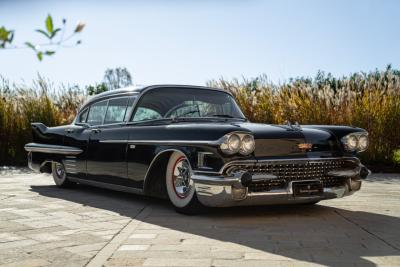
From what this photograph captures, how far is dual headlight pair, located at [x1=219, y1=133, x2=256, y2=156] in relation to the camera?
4.72 metres

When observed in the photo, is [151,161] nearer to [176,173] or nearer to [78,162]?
[176,173]

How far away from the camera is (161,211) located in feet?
18.0

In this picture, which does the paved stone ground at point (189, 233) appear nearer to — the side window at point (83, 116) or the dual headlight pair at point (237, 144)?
the dual headlight pair at point (237, 144)

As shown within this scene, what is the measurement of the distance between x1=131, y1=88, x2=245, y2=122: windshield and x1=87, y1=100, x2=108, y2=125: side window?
34.5 inches

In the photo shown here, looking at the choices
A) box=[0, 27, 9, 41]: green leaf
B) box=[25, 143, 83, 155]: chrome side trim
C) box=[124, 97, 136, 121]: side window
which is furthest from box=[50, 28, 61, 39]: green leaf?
box=[25, 143, 83, 155]: chrome side trim

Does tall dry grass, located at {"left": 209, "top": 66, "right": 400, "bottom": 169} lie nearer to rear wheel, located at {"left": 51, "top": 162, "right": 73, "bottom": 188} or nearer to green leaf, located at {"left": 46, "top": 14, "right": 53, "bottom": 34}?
rear wheel, located at {"left": 51, "top": 162, "right": 73, "bottom": 188}

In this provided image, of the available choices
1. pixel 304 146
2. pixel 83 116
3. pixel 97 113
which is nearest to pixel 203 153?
pixel 304 146

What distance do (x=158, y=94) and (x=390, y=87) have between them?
625cm

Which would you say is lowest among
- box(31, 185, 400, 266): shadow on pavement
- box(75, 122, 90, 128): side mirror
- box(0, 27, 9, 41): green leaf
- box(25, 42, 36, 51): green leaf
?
box(31, 185, 400, 266): shadow on pavement

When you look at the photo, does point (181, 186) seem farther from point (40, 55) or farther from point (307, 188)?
point (40, 55)

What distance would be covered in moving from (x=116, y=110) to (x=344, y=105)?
18.7 feet

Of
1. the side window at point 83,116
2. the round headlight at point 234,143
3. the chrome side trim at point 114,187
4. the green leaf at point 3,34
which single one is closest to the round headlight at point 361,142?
the round headlight at point 234,143

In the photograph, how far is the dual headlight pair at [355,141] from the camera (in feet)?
17.9

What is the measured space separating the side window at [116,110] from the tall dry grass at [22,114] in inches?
214
